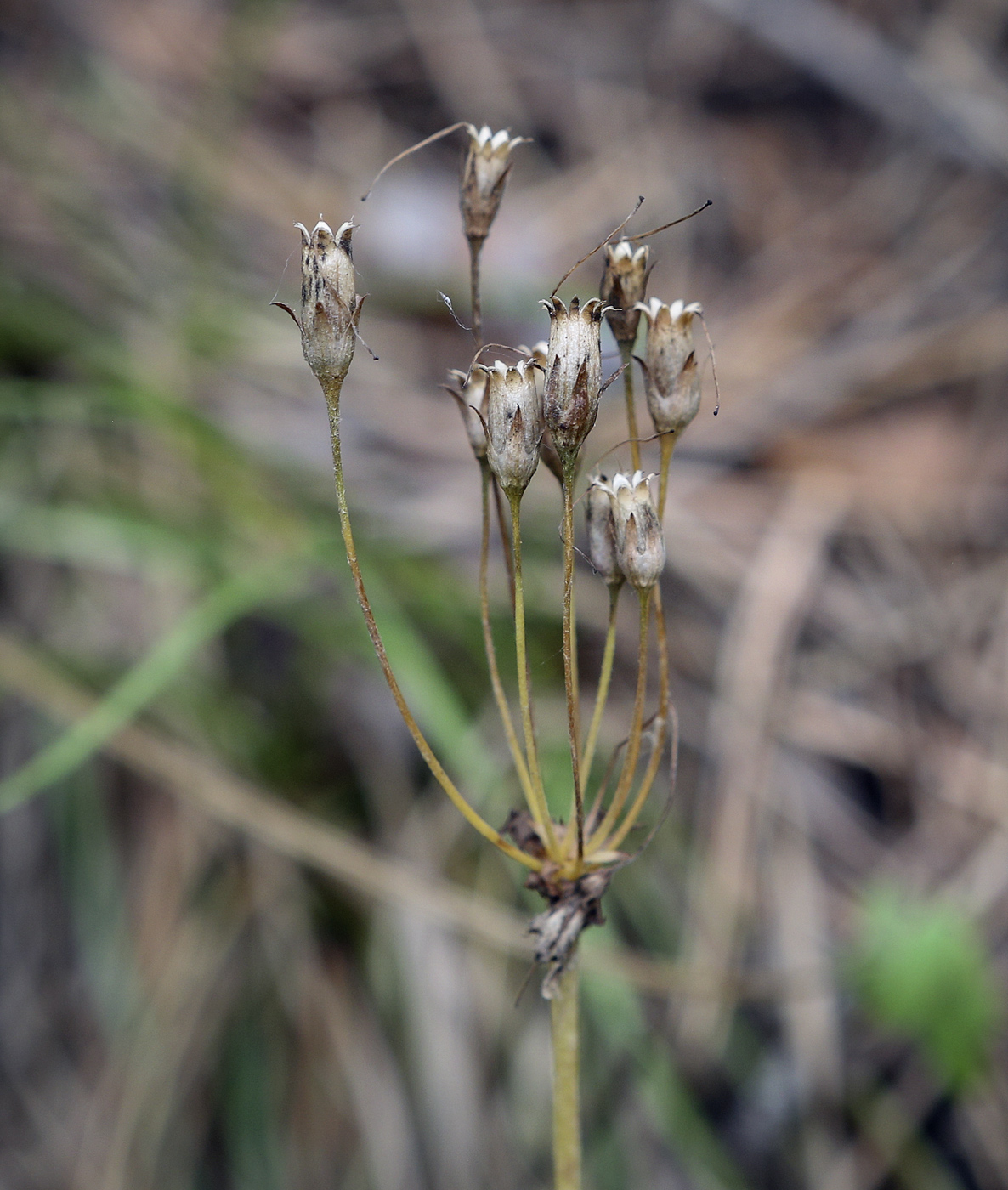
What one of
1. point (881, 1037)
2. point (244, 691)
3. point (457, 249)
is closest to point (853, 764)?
point (881, 1037)

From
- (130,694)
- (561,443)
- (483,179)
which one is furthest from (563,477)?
(130,694)

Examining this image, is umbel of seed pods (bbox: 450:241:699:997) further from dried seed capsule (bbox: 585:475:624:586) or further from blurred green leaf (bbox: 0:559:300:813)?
blurred green leaf (bbox: 0:559:300:813)

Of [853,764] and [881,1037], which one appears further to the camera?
Answer: [853,764]

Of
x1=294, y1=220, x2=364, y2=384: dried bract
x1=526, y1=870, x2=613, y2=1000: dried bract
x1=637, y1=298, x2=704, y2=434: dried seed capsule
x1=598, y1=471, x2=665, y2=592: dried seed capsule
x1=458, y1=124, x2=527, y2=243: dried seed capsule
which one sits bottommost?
x1=526, y1=870, x2=613, y2=1000: dried bract

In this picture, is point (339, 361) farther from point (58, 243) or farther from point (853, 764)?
point (58, 243)

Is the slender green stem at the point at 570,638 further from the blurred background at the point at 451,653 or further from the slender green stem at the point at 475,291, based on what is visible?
the blurred background at the point at 451,653

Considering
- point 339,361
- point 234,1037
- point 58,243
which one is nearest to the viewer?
point 339,361

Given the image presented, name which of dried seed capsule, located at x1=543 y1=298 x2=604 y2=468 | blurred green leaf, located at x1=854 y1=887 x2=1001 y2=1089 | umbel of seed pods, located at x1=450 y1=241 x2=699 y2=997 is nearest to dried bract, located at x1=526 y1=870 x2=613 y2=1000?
umbel of seed pods, located at x1=450 y1=241 x2=699 y2=997
